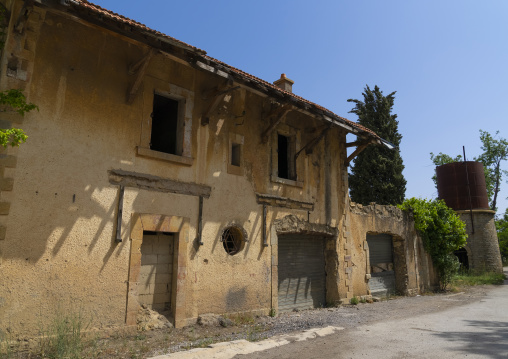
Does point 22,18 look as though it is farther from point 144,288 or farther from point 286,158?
point 286,158

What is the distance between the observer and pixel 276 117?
29.7 ft

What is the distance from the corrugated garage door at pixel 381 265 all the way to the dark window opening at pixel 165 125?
7259 mm

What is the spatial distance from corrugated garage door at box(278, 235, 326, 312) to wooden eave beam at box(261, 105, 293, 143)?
2642 mm

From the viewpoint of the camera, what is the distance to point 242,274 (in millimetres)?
8023

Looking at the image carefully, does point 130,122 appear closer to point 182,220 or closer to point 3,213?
point 182,220

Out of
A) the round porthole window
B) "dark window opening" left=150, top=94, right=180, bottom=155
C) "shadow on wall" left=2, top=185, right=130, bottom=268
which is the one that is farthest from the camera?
"dark window opening" left=150, top=94, right=180, bottom=155

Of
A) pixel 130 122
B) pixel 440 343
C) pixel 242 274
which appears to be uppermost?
pixel 130 122

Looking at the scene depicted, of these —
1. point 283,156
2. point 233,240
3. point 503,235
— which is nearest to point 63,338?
point 233,240

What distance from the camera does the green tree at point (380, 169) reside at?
19516 mm

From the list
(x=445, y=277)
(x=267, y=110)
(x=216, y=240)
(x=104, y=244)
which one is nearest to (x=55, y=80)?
(x=104, y=244)

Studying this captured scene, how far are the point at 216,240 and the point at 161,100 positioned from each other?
3.35 m

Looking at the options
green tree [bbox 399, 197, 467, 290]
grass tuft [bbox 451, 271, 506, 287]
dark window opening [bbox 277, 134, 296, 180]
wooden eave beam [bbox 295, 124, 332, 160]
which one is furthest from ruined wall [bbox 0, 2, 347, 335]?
grass tuft [bbox 451, 271, 506, 287]

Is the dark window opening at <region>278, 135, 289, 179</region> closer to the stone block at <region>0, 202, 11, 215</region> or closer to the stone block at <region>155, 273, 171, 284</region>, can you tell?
the stone block at <region>155, 273, 171, 284</region>

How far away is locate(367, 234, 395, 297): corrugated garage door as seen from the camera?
12.0m
